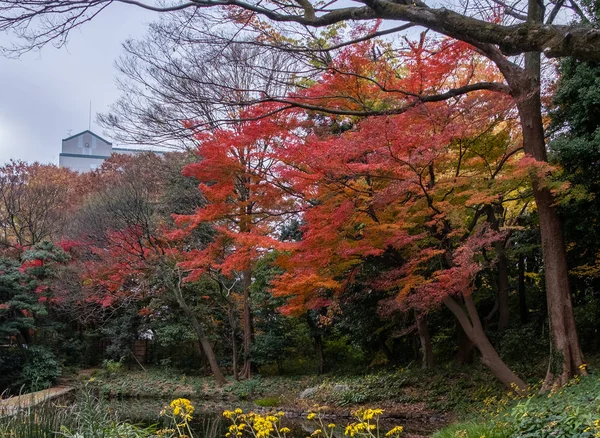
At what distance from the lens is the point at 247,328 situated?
1473 centimetres

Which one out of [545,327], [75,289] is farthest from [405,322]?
[75,289]

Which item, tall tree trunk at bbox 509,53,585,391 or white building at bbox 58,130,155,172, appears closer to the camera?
tall tree trunk at bbox 509,53,585,391

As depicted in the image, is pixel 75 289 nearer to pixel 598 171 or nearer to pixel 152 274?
pixel 152 274

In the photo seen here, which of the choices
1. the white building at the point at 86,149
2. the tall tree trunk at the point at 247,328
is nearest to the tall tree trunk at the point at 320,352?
the tall tree trunk at the point at 247,328

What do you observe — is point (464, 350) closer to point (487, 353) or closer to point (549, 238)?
point (487, 353)

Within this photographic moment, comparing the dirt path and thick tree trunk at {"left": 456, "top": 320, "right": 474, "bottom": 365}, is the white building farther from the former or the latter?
the dirt path

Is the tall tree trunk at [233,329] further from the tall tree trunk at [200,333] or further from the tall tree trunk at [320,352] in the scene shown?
the tall tree trunk at [320,352]

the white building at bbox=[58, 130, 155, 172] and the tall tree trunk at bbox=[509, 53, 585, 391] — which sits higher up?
the white building at bbox=[58, 130, 155, 172]

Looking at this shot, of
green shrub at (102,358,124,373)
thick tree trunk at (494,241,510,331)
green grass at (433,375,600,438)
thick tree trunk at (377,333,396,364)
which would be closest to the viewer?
green grass at (433,375,600,438)

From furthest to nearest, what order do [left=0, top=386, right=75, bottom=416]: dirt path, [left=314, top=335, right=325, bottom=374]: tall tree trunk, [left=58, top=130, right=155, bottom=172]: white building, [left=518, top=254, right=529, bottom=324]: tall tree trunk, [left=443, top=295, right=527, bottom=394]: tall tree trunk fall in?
1. [left=58, top=130, right=155, bottom=172]: white building
2. [left=314, top=335, right=325, bottom=374]: tall tree trunk
3. [left=518, top=254, right=529, bottom=324]: tall tree trunk
4. [left=443, top=295, right=527, bottom=394]: tall tree trunk
5. [left=0, top=386, right=75, bottom=416]: dirt path

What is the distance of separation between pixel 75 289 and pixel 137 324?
→ 10.5ft

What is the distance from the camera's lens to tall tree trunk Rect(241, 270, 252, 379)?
14289mm

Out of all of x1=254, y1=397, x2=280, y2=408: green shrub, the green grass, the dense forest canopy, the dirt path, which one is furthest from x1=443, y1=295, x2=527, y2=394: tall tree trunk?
the dirt path

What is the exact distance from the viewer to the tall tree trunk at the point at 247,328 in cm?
1429
